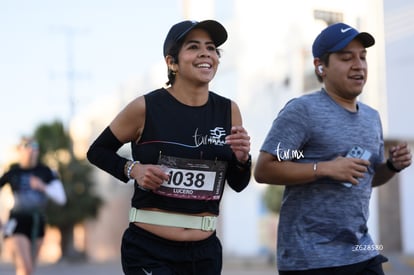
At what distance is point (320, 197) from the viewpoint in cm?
384

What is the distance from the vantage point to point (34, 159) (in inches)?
334

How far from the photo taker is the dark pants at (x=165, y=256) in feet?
11.9

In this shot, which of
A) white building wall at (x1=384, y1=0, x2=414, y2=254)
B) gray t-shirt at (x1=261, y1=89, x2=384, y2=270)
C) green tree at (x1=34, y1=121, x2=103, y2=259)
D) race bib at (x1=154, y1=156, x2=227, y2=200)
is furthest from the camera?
green tree at (x1=34, y1=121, x2=103, y2=259)

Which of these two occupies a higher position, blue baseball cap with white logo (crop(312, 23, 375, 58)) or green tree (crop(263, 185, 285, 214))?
blue baseball cap with white logo (crop(312, 23, 375, 58))

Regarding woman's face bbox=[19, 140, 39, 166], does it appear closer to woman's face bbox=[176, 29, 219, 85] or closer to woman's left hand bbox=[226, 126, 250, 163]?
woman's face bbox=[176, 29, 219, 85]

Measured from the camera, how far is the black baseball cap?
12.5ft

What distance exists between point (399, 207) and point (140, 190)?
1986 centimetres

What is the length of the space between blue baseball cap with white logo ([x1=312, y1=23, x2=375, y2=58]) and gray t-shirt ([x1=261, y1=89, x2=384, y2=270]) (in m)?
0.28

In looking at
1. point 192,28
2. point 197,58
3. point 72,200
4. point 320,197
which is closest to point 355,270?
point 320,197

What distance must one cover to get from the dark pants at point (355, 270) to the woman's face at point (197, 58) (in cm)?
110

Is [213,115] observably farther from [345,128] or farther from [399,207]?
[399,207]

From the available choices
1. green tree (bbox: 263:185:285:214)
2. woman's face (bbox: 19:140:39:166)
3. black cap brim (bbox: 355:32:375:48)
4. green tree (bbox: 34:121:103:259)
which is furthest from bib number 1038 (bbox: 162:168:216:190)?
green tree (bbox: 34:121:103:259)

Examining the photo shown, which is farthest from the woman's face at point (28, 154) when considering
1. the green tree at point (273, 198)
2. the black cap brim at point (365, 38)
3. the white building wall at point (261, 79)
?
the green tree at point (273, 198)

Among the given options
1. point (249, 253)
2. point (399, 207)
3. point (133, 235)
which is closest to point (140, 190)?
point (133, 235)
